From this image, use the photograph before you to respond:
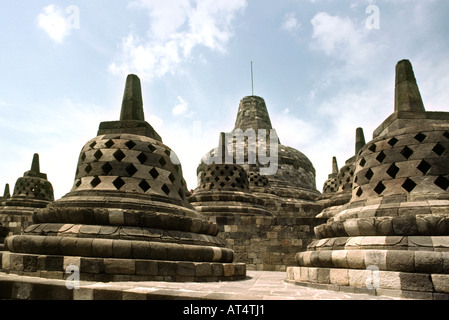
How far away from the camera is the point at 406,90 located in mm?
5910

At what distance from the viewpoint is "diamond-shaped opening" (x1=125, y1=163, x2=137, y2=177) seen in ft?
18.8

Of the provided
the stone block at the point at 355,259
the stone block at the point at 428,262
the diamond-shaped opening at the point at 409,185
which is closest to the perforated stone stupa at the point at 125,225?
the stone block at the point at 355,259

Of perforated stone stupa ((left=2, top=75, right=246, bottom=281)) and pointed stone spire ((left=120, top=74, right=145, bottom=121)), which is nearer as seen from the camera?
perforated stone stupa ((left=2, top=75, right=246, bottom=281))

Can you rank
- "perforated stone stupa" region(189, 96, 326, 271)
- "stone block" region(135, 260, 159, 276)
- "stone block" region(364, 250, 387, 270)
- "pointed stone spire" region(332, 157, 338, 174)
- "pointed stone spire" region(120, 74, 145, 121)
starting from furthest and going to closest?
"pointed stone spire" region(332, 157, 338, 174)
"perforated stone stupa" region(189, 96, 326, 271)
"pointed stone spire" region(120, 74, 145, 121)
"stone block" region(135, 260, 159, 276)
"stone block" region(364, 250, 387, 270)

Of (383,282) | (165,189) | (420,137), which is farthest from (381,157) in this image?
(165,189)

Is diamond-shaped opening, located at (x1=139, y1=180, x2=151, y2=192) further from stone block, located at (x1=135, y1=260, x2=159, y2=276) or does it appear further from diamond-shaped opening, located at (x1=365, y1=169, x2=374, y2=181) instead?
diamond-shaped opening, located at (x1=365, y1=169, x2=374, y2=181)

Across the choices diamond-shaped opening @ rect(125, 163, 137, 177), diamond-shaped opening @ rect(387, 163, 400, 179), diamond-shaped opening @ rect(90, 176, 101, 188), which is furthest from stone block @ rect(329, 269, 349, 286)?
diamond-shaped opening @ rect(90, 176, 101, 188)

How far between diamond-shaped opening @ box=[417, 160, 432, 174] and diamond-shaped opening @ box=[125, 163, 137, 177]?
428 centimetres

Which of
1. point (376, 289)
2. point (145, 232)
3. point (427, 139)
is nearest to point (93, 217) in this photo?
point (145, 232)

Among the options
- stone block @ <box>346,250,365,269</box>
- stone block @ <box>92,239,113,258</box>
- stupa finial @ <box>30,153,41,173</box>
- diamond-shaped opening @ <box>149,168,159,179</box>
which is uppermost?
stupa finial @ <box>30,153,41,173</box>

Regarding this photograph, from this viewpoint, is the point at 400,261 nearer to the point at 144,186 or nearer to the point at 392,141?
the point at 392,141

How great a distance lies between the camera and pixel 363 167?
570 centimetres

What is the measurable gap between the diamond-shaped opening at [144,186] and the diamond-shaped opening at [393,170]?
371 cm
